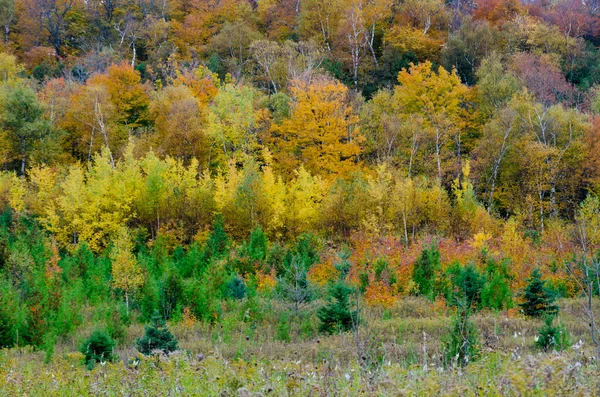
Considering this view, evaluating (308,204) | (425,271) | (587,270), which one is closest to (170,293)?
(425,271)

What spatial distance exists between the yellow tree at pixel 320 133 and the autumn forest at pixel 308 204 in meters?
0.15

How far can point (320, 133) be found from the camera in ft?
109

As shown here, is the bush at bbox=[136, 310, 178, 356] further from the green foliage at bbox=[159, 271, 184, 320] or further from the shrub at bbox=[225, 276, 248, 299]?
the shrub at bbox=[225, 276, 248, 299]

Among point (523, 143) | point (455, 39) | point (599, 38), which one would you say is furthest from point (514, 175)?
point (599, 38)

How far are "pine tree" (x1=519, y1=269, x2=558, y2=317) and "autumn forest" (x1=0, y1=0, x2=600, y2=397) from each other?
74 mm

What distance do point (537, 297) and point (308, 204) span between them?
48.9ft

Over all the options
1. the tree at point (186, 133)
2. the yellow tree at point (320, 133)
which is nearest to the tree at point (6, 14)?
the tree at point (186, 133)

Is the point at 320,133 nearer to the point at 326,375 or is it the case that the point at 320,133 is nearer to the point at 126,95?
the point at 126,95

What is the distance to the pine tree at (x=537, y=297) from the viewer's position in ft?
50.9

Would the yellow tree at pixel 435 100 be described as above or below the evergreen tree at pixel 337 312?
above

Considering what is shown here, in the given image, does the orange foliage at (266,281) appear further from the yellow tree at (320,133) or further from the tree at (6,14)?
the tree at (6,14)

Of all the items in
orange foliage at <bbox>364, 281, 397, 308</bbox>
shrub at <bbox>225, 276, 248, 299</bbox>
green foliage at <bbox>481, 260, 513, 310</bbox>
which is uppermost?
green foliage at <bbox>481, 260, 513, 310</bbox>

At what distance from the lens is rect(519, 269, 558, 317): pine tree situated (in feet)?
50.9

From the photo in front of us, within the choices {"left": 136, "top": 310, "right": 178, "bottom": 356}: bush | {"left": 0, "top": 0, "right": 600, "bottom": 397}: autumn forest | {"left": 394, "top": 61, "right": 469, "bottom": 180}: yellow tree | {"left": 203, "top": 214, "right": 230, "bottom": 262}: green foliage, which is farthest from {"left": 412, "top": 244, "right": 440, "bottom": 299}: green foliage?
{"left": 394, "top": 61, "right": 469, "bottom": 180}: yellow tree
